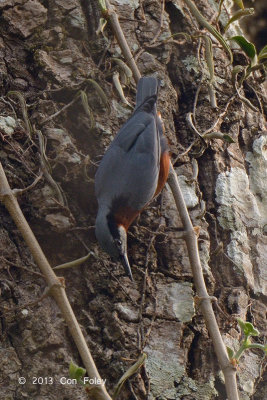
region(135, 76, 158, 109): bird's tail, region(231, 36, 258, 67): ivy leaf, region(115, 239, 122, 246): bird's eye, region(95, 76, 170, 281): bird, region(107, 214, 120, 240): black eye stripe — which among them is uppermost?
region(231, 36, 258, 67): ivy leaf

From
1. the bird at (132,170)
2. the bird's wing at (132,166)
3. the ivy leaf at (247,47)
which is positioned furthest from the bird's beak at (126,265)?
the ivy leaf at (247,47)

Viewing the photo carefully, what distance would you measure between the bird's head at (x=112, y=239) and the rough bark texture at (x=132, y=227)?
58 mm

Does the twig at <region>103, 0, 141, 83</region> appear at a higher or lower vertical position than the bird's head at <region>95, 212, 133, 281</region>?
higher

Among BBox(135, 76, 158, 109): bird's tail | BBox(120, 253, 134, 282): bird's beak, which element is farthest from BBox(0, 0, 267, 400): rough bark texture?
BBox(135, 76, 158, 109): bird's tail

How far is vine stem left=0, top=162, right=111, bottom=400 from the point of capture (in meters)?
2.46

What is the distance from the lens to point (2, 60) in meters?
3.37

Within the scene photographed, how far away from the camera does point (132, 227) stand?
134 inches

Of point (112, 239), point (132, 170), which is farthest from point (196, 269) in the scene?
point (132, 170)

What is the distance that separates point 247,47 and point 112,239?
1497 mm

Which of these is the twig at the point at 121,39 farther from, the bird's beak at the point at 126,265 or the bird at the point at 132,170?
the bird's beak at the point at 126,265

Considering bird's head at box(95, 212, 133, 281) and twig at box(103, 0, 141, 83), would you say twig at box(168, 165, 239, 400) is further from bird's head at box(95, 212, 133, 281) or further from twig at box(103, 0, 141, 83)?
twig at box(103, 0, 141, 83)

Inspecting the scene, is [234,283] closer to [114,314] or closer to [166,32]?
[114,314]

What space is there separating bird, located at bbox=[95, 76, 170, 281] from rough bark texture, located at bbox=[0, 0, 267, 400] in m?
0.06

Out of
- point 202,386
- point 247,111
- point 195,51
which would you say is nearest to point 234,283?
point 202,386
